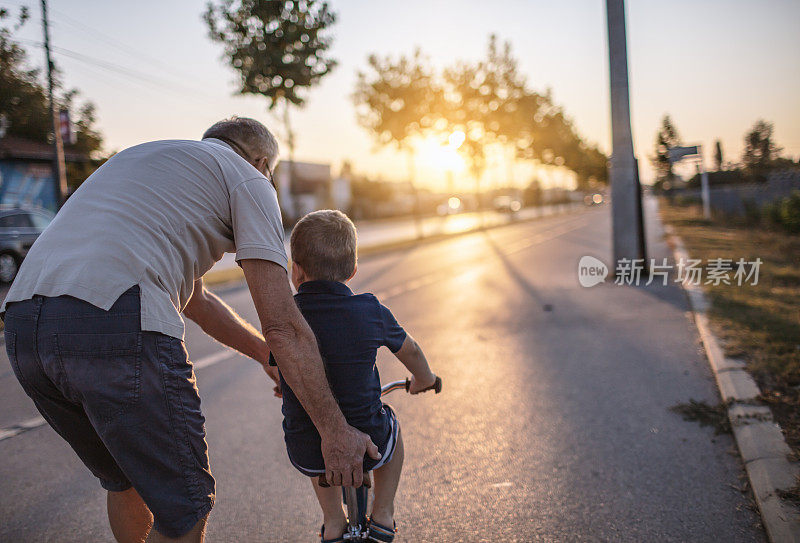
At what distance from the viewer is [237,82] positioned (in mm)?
18812

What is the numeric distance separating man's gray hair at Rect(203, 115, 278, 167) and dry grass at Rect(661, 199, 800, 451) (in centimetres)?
326

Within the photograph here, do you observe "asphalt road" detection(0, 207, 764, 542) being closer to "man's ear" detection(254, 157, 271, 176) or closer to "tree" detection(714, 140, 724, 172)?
"man's ear" detection(254, 157, 271, 176)

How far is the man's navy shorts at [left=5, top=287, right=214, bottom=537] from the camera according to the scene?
1567mm

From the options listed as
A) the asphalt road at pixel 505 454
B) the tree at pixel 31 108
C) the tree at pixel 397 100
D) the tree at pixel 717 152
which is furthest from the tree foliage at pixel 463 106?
the tree at pixel 717 152

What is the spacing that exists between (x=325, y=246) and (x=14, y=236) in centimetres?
1503

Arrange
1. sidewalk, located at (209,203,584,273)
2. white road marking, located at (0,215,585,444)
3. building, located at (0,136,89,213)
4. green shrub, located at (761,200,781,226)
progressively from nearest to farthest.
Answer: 1. white road marking, located at (0,215,585,444)
2. green shrub, located at (761,200,781,226)
3. sidewalk, located at (209,203,584,273)
4. building, located at (0,136,89,213)

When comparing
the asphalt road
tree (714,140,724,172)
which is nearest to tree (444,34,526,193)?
the asphalt road

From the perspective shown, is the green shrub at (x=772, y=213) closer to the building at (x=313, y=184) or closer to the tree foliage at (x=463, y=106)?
the tree foliage at (x=463, y=106)

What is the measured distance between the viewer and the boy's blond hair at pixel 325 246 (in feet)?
6.36

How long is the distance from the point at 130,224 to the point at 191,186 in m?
0.21

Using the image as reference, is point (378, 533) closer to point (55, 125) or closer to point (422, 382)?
point (422, 382)

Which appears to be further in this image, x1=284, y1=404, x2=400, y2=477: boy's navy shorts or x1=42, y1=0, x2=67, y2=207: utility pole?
x1=42, y1=0, x2=67, y2=207: utility pole

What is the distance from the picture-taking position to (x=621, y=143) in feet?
35.1

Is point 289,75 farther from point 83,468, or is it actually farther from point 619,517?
point 619,517
